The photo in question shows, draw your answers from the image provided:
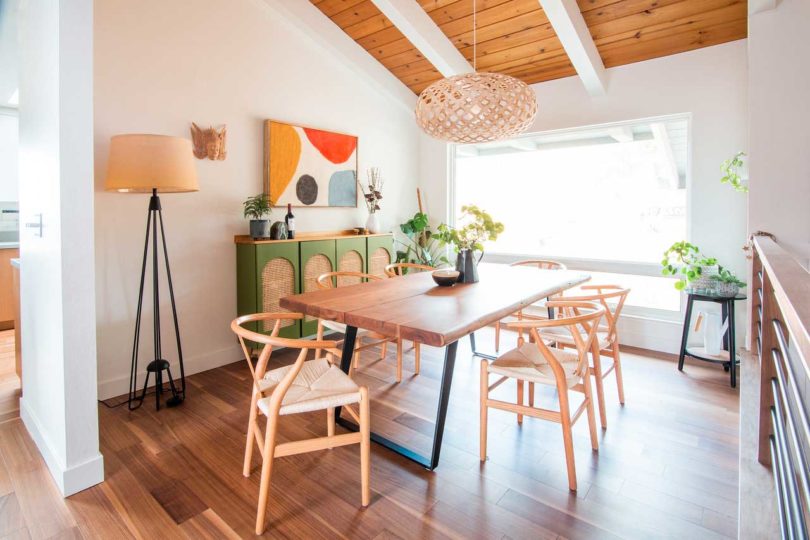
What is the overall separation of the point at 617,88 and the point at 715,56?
68 cm

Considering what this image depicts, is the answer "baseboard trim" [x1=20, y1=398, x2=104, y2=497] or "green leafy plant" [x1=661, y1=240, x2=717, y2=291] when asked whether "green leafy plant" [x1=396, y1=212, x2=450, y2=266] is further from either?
"baseboard trim" [x1=20, y1=398, x2=104, y2=497]

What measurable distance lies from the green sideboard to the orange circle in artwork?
0.71m

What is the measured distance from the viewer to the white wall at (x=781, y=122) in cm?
268

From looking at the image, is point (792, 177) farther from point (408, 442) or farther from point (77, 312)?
point (77, 312)

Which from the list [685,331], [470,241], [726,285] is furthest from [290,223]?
[726,285]

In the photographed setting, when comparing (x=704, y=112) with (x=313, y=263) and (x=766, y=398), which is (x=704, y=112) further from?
(x=313, y=263)

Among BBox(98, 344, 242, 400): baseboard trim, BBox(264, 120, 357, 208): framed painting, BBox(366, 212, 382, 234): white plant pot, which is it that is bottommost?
BBox(98, 344, 242, 400): baseboard trim

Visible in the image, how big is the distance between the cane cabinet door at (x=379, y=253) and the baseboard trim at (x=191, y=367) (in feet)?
4.61

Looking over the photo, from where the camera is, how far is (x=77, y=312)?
1924mm

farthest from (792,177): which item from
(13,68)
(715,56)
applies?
(13,68)

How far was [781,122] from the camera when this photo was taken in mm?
2740

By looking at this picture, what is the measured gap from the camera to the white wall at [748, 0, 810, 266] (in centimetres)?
268

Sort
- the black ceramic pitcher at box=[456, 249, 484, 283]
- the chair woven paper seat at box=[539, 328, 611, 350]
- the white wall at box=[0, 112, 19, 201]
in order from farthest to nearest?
the white wall at box=[0, 112, 19, 201] < the black ceramic pitcher at box=[456, 249, 484, 283] < the chair woven paper seat at box=[539, 328, 611, 350]

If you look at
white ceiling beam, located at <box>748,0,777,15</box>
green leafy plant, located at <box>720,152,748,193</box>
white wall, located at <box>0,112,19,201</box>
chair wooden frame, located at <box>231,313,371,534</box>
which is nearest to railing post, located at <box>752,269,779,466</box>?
chair wooden frame, located at <box>231,313,371,534</box>
